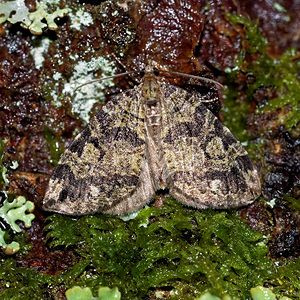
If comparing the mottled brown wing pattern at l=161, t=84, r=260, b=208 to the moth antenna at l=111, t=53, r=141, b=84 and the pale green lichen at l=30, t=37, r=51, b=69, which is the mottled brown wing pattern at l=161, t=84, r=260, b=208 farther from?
the pale green lichen at l=30, t=37, r=51, b=69

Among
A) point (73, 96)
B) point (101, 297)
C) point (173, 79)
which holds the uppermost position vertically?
point (173, 79)

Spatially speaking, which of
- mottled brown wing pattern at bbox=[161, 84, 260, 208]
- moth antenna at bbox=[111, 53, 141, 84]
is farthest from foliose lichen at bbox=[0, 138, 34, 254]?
moth antenna at bbox=[111, 53, 141, 84]

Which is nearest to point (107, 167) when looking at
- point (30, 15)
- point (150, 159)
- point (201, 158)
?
point (150, 159)

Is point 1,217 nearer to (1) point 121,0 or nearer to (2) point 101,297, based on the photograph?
(2) point 101,297

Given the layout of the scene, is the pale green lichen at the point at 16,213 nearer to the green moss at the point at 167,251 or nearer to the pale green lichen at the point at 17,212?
the pale green lichen at the point at 17,212

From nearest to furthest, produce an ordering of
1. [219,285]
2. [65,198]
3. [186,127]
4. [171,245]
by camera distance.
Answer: [219,285]
[171,245]
[65,198]
[186,127]

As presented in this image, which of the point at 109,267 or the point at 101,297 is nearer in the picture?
the point at 101,297

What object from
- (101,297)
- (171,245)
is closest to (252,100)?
(171,245)

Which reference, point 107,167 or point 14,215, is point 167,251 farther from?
point 14,215
